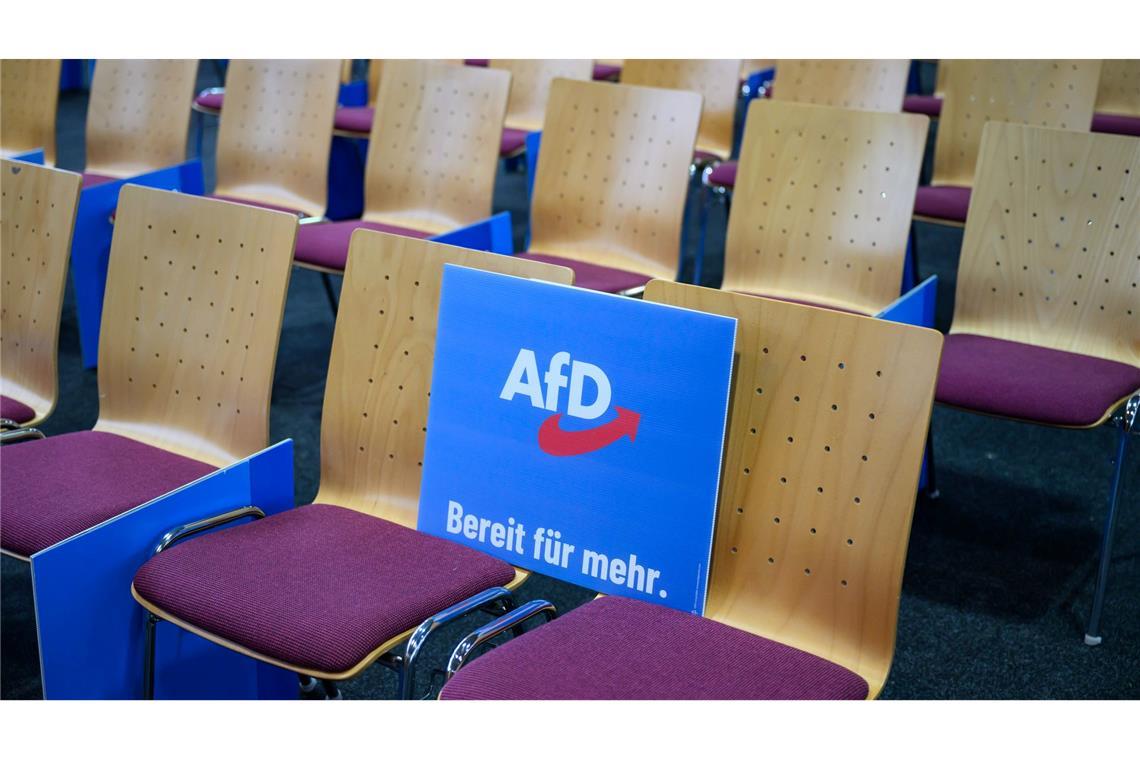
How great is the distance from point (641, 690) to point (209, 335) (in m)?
1.36

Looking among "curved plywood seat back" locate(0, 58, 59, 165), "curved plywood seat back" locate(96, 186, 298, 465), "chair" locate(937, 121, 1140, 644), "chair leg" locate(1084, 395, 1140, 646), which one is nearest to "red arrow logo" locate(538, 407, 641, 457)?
"curved plywood seat back" locate(96, 186, 298, 465)

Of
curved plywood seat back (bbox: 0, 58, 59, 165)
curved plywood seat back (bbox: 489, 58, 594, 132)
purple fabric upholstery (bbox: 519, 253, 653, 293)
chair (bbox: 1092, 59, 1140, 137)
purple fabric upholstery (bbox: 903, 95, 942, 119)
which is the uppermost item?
chair (bbox: 1092, 59, 1140, 137)

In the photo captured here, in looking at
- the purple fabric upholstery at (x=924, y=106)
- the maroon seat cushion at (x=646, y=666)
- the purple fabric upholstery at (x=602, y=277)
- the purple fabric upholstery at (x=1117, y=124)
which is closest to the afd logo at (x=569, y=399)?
the maroon seat cushion at (x=646, y=666)

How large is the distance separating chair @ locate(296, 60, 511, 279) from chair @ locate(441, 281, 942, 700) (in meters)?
2.02

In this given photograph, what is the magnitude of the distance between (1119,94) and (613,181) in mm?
2538

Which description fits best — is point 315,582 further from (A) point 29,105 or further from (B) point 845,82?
(A) point 29,105

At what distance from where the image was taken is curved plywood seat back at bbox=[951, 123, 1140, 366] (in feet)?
9.80

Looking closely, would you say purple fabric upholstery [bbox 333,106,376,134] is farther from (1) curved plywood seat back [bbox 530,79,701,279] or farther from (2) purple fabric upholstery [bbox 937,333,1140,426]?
(2) purple fabric upholstery [bbox 937,333,1140,426]

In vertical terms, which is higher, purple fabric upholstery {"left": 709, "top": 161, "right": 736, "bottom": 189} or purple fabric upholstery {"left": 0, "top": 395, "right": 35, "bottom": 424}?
purple fabric upholstery {"left": 709, "top": 161, "right": 736, "bottom": 189}

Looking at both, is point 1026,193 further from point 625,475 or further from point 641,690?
point 641,690

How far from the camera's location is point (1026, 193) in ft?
10.2

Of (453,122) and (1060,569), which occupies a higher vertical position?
(453,122)

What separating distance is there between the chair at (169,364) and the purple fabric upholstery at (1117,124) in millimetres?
3516

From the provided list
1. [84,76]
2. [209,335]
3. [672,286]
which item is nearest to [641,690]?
[672,286]
